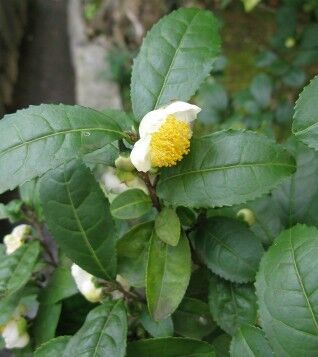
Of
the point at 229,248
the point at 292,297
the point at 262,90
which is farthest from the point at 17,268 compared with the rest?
the point at 262,90

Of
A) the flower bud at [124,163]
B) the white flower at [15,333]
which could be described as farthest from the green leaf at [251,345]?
the white flower at [15,333]

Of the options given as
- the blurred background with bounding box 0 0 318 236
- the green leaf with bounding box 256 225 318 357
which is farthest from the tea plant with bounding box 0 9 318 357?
the blurred background with bounding box 0 0 318 236

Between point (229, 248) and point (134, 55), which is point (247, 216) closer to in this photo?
point (229, 248)

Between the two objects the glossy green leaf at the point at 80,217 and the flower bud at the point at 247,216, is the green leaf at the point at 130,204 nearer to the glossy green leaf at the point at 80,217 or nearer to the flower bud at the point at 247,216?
the glossy green leaf at the point at 80,217

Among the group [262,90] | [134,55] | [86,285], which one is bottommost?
[134,55]

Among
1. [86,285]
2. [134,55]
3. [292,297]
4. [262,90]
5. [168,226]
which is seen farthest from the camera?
[134,55]

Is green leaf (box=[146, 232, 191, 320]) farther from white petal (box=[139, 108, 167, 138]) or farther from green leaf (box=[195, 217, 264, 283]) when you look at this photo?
white petal (box=[139, 108, 167, 138])

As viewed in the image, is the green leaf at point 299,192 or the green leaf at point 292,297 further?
the green leaf at point 299,192
